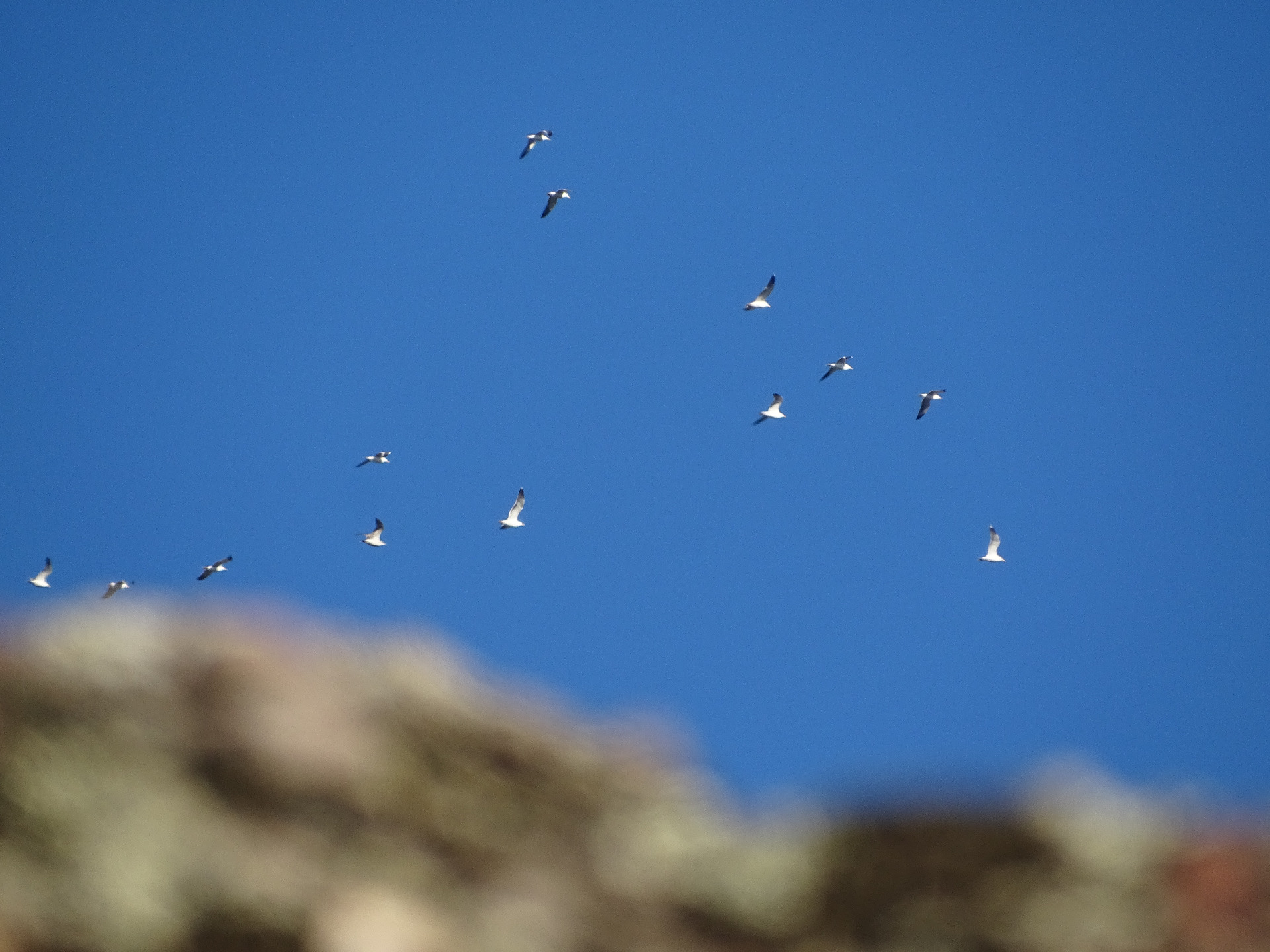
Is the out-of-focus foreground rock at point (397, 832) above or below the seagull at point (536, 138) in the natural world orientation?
below

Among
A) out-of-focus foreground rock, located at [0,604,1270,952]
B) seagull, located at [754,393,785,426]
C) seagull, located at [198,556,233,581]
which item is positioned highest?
seagull, located at [754,393,785,426]

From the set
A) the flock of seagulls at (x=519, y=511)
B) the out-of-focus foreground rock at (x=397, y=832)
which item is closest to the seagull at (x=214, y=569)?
the flock of seagulls at (x=519, y=511)

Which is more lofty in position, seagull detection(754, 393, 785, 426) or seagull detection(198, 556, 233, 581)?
seagull detection(754, 393, 785, 426)

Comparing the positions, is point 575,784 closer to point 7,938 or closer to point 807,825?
point 807,825

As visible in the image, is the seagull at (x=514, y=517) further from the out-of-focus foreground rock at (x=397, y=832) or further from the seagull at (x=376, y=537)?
the out-of-focus foreground rock at (x=397, y=832)

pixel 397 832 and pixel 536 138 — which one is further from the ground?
pixel 536 138

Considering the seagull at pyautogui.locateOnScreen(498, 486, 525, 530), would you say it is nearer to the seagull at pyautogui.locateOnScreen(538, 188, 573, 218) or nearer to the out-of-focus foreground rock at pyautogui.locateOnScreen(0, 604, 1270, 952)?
the seagull at pyautogui.locateOnScreen(538, 188, 573, 218)

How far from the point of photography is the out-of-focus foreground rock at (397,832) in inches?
224

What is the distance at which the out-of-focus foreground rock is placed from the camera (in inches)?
224

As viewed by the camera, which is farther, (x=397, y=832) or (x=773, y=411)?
(x=773, y=411)

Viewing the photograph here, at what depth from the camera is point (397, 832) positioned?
586 centimetres

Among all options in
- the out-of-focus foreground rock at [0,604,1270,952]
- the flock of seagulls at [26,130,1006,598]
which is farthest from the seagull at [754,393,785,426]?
the out-of-focus foreground rock at [0,604,1270,952]

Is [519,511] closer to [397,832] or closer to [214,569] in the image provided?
[214,569]

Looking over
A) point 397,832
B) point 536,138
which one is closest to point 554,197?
point 536,138
